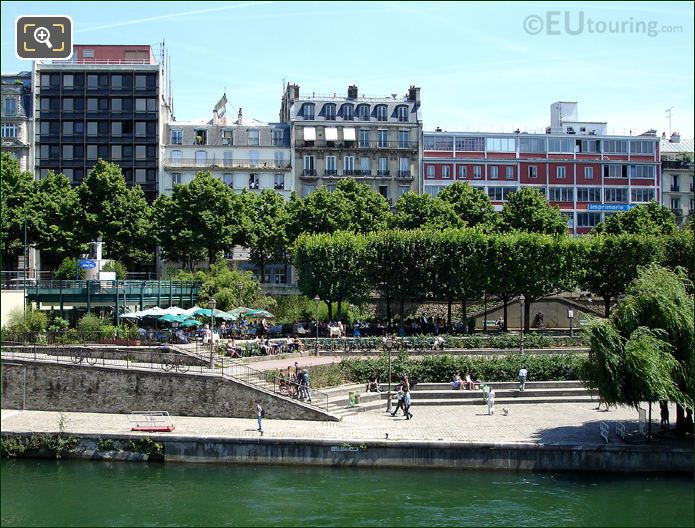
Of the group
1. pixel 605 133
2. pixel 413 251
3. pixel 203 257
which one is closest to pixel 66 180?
pixel 203 257

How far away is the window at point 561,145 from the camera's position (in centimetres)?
8506

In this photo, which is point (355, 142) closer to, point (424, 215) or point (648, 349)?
point (424, 215)

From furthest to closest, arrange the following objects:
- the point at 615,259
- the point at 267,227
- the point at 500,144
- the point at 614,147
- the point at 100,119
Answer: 1. the point at 614,147
2. the point at 500,144
3. the point at 100,119
4. the point at 267,227
5. the point at 615,259

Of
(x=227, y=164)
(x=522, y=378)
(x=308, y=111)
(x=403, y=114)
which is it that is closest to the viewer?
(x=522, y=378)

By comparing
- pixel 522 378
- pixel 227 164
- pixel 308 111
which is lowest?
pixel 522 378

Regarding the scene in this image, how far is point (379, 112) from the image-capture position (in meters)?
82.6

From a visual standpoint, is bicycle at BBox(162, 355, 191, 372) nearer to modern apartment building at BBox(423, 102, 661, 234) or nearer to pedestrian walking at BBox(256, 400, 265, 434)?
pedestrian walking at BBox(256, 400, 265, 434)

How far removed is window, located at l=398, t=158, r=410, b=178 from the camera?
81.9 metres

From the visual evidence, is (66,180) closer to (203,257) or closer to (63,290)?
(203,257)

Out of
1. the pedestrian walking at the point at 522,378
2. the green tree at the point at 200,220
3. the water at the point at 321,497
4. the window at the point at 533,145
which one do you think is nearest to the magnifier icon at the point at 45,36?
the water at the point at 321,497

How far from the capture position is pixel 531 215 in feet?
226

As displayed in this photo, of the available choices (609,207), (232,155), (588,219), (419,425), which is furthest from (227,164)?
(419,425)

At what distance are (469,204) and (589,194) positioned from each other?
20.9 metres

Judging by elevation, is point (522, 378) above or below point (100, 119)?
below
